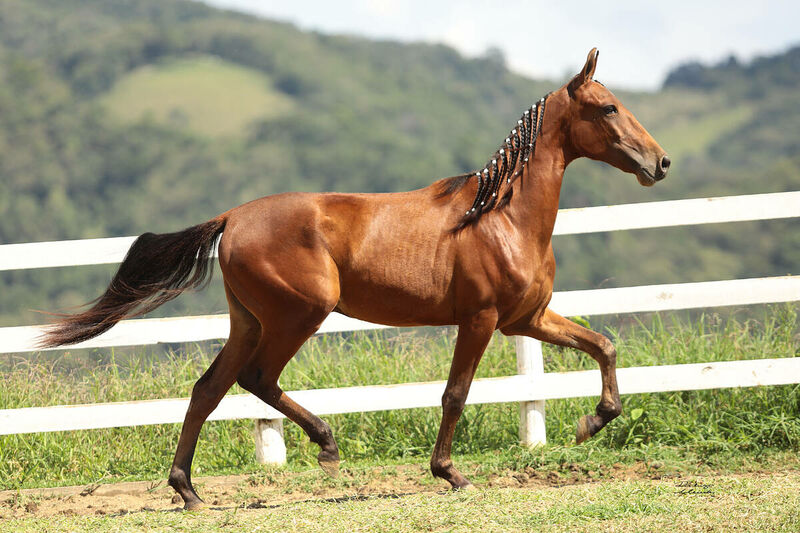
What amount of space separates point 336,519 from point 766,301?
3.25m

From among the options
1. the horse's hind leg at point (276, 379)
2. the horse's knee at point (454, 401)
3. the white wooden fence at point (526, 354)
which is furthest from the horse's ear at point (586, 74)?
the horse's hind leg at point (276, 379)

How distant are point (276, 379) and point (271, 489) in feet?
2.75

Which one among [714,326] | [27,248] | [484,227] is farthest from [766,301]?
[27,248]

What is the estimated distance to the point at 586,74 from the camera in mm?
4469

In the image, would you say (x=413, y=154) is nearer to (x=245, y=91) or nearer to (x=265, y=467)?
(x=245, y=91)

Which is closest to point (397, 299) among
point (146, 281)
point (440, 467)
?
point (440, 467)

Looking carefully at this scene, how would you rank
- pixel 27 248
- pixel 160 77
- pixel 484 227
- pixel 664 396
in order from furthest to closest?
pixel 160 77, pixel 664 396, pixel 27 248, pixel 484 227

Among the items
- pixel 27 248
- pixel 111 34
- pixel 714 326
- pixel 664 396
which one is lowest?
pixel 664 396

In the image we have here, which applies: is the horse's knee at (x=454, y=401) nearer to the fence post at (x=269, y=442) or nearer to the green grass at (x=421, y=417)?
the green grass at (x=421, y=417)

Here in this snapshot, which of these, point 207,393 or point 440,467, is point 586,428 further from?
point 207,393

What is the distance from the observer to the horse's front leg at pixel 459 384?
14.2ft

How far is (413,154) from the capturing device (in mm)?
97938

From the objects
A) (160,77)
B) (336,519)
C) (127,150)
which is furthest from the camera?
(160,77)

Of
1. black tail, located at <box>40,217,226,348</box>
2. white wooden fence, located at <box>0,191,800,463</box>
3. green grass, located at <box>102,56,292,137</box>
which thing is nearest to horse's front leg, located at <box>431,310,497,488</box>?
white wooden fence, located at <box>0,191,800,463</box>
